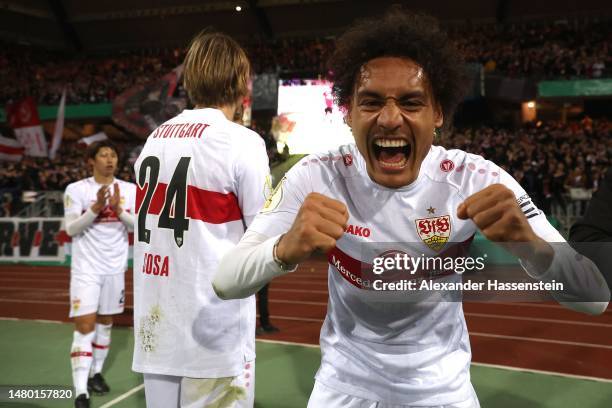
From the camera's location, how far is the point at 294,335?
713cm

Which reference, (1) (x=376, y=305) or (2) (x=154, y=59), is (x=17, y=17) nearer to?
(2) (x=154, y=59)

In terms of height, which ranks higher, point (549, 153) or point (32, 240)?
point (549, 153)

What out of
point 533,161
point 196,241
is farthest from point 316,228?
point 533,161

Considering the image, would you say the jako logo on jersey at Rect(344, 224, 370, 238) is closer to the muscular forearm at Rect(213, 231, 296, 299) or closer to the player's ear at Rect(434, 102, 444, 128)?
the muscular forearm at Rect(213, 231, 296, 299)

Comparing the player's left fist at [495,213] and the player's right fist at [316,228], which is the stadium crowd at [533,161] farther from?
the player's right fist at [316,228]

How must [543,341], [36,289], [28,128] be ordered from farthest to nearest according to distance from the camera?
1. [28,128]
2. [36,289]
3. [543,341]

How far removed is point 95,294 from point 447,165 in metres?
3.93

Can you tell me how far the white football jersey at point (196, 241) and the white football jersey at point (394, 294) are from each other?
2.04ft

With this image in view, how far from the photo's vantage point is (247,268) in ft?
5.37

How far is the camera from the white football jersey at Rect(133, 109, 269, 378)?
2.42 m

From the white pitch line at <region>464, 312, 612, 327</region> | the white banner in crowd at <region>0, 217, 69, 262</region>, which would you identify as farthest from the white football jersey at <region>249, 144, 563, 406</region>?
the white banner in crowd at <region>0, 217, 69, 262</region>

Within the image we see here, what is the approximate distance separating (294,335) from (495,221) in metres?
5.96

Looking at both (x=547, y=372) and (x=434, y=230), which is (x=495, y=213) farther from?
(x=547, y=372)

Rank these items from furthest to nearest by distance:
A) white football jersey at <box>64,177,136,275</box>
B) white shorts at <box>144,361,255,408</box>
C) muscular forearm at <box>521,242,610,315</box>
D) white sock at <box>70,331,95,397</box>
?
white football jersey at <box>64,177,136,275</box> < white sock at <box>70,331,95,397</box> < white shorts at <box>144,361,255,408</box> < muscular forearm at <box>521,242,610,315</box>
